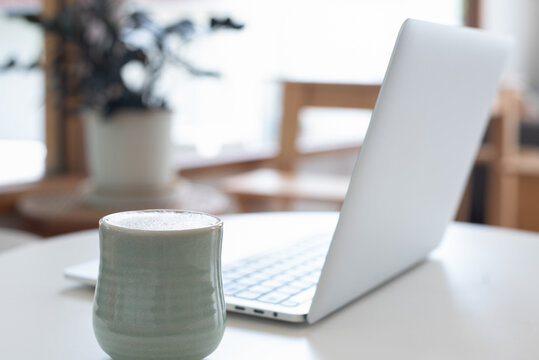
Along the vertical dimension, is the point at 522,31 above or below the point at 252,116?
above

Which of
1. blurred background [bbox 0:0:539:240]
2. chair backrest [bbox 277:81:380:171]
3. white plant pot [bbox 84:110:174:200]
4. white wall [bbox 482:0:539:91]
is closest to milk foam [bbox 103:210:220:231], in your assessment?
blurred background [bbox 0:0:539:240]

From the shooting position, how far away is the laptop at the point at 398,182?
51 cm

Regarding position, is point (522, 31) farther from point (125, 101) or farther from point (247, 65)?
point (125, 101)

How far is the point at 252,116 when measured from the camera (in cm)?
320

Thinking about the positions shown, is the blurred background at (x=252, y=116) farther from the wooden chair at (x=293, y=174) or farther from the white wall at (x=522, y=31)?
the white wall at (x=522, y=31)

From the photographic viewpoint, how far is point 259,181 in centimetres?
234

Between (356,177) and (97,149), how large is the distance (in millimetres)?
1119

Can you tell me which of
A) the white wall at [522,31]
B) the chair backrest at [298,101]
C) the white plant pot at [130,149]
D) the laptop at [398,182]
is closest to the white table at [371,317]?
the laptop at [398,182]

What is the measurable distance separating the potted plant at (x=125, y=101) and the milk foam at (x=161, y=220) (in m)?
0.99

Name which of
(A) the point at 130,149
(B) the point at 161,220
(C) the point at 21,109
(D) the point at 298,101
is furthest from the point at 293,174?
(B) the point at 161,220

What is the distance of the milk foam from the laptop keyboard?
0.14 metres

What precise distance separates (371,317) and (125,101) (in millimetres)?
1014

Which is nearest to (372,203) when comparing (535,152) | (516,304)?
(516,304)

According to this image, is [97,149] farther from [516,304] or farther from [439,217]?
[516,304]
